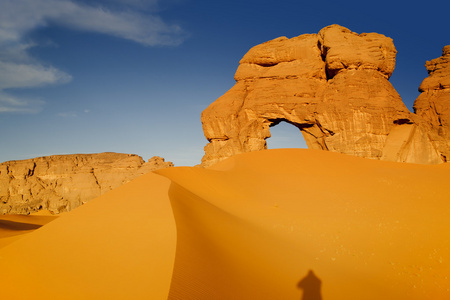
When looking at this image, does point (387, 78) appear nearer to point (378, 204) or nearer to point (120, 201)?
point (378, 204)

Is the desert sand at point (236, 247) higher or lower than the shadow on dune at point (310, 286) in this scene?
higher

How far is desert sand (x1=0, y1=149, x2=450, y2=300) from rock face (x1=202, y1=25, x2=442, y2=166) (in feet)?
52.4

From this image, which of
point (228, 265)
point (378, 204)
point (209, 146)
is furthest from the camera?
point (209, 146)

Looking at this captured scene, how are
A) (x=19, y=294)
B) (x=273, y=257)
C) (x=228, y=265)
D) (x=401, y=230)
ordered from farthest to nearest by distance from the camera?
(x=401, y=230) < (x=273, y=257) < (x=228, y=265) < (x=19, y=294)

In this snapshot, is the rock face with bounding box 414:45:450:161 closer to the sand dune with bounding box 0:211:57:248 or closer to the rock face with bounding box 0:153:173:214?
the rock face with bounding box 0:153:173:214

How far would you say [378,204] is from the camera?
7.61 meters

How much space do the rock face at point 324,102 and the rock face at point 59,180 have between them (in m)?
12.7

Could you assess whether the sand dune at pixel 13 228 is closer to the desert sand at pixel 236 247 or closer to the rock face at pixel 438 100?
the desert sand at pixel 236 247

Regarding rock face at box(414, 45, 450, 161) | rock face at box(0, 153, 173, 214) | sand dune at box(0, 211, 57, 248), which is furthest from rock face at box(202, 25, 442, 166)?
sand dune at box(0, 211, 57, 248)

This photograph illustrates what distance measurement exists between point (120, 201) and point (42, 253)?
Result: 1495 millimetres

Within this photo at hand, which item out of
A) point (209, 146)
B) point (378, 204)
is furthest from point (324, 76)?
point (378, 204)

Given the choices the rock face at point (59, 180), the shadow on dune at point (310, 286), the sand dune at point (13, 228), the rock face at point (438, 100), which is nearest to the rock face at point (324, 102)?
the rock face at point (438, 100)

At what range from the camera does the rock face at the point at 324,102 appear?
23328 mm

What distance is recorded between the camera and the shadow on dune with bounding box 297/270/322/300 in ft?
14.1
